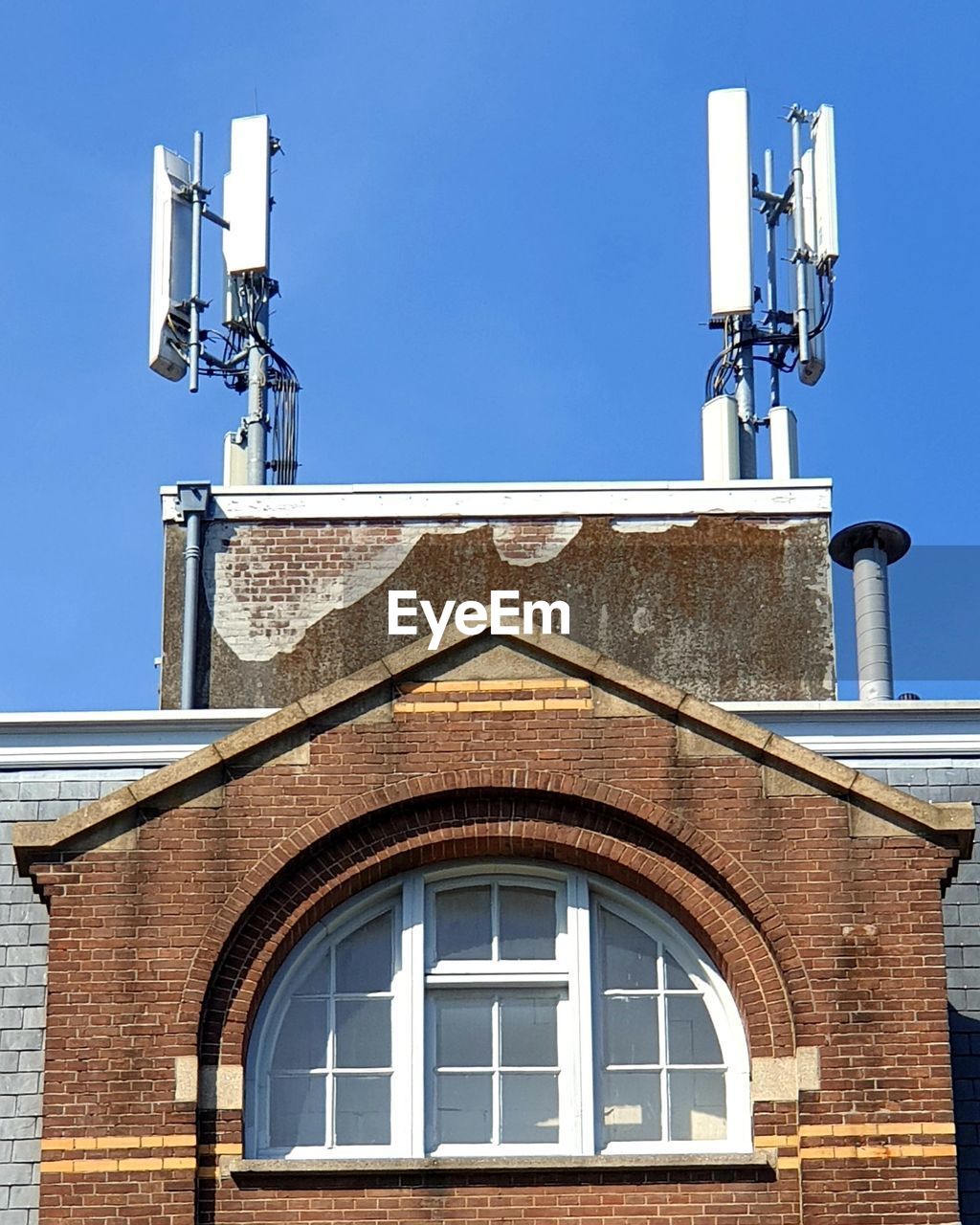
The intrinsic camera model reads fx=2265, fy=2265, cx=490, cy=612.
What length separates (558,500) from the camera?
2341cm

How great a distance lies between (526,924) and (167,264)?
527 inches

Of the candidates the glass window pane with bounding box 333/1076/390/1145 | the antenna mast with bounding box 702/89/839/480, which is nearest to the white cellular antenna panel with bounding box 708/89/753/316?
the antenna mast with bounding box 702/89/839/480

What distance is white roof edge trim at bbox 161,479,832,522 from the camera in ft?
76.8

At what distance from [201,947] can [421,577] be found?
983 centimetres

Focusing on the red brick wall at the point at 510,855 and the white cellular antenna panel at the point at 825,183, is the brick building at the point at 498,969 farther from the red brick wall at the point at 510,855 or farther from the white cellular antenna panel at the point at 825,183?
the white cellular antenna panel at the point at 825,183

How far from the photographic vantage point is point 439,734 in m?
14.4

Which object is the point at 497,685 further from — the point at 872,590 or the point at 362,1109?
the point at 872,590

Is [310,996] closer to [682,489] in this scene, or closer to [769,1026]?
[769,1026]

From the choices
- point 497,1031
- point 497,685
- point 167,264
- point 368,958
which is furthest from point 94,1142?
point 167,264

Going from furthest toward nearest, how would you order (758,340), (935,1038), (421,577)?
(758,340) → (421,577) → (935,1038)

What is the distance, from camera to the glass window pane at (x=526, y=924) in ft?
47.0

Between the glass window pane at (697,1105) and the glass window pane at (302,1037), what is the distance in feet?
7.12

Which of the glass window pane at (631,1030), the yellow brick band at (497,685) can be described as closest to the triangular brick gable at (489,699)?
the yellow brick band at (497,685)

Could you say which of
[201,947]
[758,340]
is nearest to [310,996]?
[201,947]
